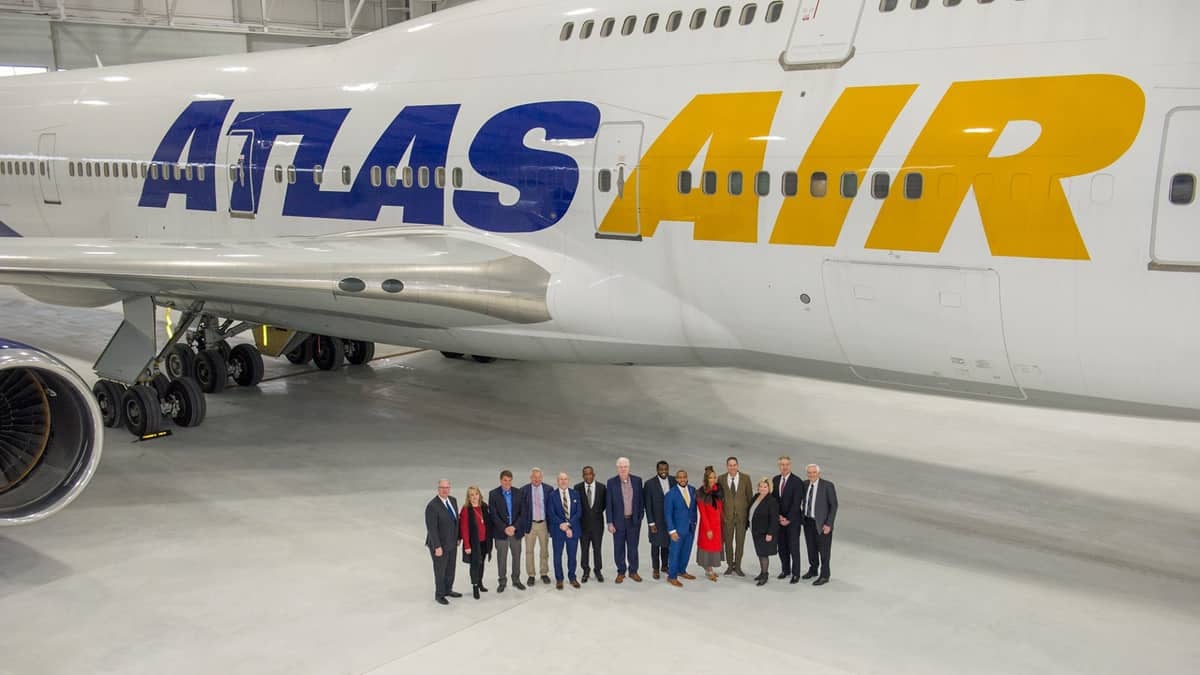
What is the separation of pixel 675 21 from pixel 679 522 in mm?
4481

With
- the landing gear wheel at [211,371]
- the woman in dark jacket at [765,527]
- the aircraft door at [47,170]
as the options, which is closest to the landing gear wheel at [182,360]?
the landing gear wheel at [211,371]

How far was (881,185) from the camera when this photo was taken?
7.98m

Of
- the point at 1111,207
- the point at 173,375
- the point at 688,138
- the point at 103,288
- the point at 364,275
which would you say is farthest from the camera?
the point at 173,375

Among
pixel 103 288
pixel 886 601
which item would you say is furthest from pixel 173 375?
pixel 886 601

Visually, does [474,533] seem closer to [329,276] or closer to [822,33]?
[329,276]

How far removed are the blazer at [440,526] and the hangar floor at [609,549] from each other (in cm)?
47

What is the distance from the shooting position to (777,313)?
873 cm

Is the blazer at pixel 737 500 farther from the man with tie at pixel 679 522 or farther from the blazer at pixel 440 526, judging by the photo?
the blazer at pixel 440 526

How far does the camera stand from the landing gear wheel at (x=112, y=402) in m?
12.4

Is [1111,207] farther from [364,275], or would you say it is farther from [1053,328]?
[364,275]

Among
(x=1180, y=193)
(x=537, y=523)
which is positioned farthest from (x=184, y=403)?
(x=1180, y=193)

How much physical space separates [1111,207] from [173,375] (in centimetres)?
1194

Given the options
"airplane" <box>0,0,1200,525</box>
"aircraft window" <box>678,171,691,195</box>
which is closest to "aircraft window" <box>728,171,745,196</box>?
"airplane" <box>0,0,1200,525</box>

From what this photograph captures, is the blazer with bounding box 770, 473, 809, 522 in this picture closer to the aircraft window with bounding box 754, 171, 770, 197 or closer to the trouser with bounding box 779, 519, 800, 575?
the trouser with bounding box 779, 519, 800, 575
